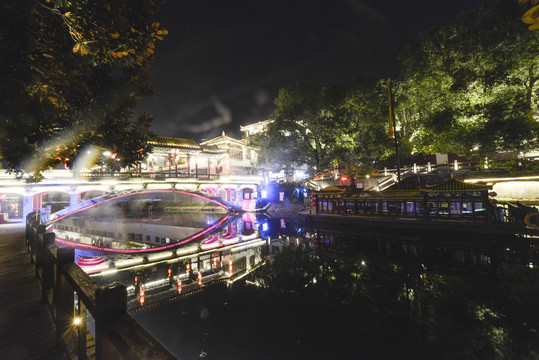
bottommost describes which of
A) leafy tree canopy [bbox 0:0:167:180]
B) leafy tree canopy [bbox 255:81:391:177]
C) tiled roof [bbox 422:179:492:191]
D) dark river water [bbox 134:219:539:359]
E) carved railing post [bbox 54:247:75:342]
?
dark river water [bbox 134:219:539:359]

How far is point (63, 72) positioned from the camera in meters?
3.66

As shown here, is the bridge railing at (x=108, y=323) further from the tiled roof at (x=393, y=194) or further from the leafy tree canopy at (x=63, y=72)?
the tiled roof at (x=393, y=194)

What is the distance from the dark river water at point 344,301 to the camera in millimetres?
5160

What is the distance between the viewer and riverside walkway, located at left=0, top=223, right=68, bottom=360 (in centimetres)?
307

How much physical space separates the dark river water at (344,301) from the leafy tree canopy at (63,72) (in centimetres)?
471

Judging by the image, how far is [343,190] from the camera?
2166cm

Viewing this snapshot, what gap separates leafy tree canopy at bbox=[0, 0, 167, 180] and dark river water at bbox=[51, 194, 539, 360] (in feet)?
15.4

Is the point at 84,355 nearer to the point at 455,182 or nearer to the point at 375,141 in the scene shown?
the point at 455,182

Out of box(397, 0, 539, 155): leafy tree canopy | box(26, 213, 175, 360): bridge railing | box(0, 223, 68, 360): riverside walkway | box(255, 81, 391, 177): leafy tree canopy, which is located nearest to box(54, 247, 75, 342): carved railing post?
box(26, 213, 175, 360): bridge railing

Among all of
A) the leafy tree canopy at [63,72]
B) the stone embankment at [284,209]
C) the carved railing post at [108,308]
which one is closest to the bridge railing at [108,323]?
the carved railing post at [108,308]

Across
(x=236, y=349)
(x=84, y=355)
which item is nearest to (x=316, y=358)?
(x=236, y=349)

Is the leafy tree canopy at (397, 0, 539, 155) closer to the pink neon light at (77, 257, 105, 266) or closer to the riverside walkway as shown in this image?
the riverside walkway

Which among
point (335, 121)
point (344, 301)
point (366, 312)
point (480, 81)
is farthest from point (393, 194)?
point (366, 312)

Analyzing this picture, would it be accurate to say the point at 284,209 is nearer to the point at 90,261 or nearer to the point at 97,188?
the point at 97,188
